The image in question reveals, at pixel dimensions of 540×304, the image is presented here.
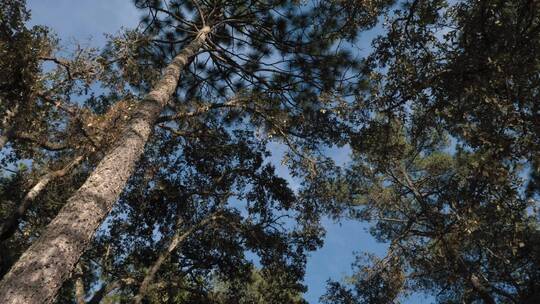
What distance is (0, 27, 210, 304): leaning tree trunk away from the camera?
4.14 meters

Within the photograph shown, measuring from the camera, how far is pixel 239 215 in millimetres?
13383

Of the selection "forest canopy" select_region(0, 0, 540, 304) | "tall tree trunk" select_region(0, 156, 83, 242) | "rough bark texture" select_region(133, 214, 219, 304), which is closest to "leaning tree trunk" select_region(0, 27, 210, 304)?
"forest canopy" select_region(0, 0, 540, 304)

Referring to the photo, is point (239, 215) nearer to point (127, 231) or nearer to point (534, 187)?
point (127, 231)

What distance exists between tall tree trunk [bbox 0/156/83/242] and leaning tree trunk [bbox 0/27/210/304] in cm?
629

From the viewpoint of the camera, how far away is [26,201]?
11703 millimetres

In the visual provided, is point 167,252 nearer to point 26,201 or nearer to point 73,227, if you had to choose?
point 26,201

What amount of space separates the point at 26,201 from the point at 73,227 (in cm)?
806

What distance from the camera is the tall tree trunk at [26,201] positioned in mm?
11656

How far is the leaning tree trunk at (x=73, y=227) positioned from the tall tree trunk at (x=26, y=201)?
6286 millimetres

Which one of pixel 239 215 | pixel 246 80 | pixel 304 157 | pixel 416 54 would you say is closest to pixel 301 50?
pixel 246 80

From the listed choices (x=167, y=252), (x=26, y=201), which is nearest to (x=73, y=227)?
(x=167, y=252)

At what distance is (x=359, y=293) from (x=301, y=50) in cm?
955

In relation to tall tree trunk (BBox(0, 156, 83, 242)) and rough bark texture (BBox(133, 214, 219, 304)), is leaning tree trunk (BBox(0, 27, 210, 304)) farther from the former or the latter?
tall tree trunk (BBox(0, 156, 83, 242))

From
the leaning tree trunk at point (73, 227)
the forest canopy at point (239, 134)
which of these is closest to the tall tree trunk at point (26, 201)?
the forest canopy at point (239, 134)
